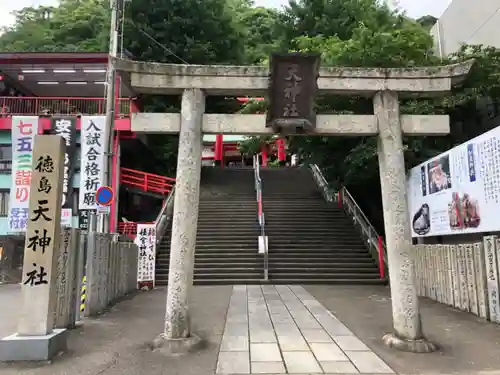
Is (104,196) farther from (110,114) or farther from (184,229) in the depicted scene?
(184,229)

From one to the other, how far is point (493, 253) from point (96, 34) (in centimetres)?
2908

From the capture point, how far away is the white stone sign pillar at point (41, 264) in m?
5.74

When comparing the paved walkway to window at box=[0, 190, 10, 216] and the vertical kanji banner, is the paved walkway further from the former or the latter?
window at box=[0, 190, 10, 216]

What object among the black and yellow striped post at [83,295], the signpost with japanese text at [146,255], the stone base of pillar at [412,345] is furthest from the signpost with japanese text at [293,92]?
the signpost with japanese text at [146,255]

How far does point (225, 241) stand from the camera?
16406 millimetres

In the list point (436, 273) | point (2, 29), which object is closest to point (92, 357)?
point (436, 273)

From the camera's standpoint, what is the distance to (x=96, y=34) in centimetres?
2958

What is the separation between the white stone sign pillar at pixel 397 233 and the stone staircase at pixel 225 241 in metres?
7.84

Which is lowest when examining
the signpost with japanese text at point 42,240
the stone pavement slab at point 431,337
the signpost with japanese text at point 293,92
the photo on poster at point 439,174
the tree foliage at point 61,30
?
the stone pavement slab at point 431,337

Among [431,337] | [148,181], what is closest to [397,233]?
[431,337]

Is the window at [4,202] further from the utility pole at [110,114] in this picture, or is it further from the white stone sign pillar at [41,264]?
the white stone sign pillar at [41,264]

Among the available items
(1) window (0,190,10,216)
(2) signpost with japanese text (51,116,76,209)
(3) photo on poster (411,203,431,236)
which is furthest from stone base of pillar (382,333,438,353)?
(1) window (0,190,10,216)

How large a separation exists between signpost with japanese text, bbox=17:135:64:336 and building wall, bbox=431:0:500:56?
46.4ft

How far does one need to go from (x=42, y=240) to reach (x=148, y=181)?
47.8 ft
